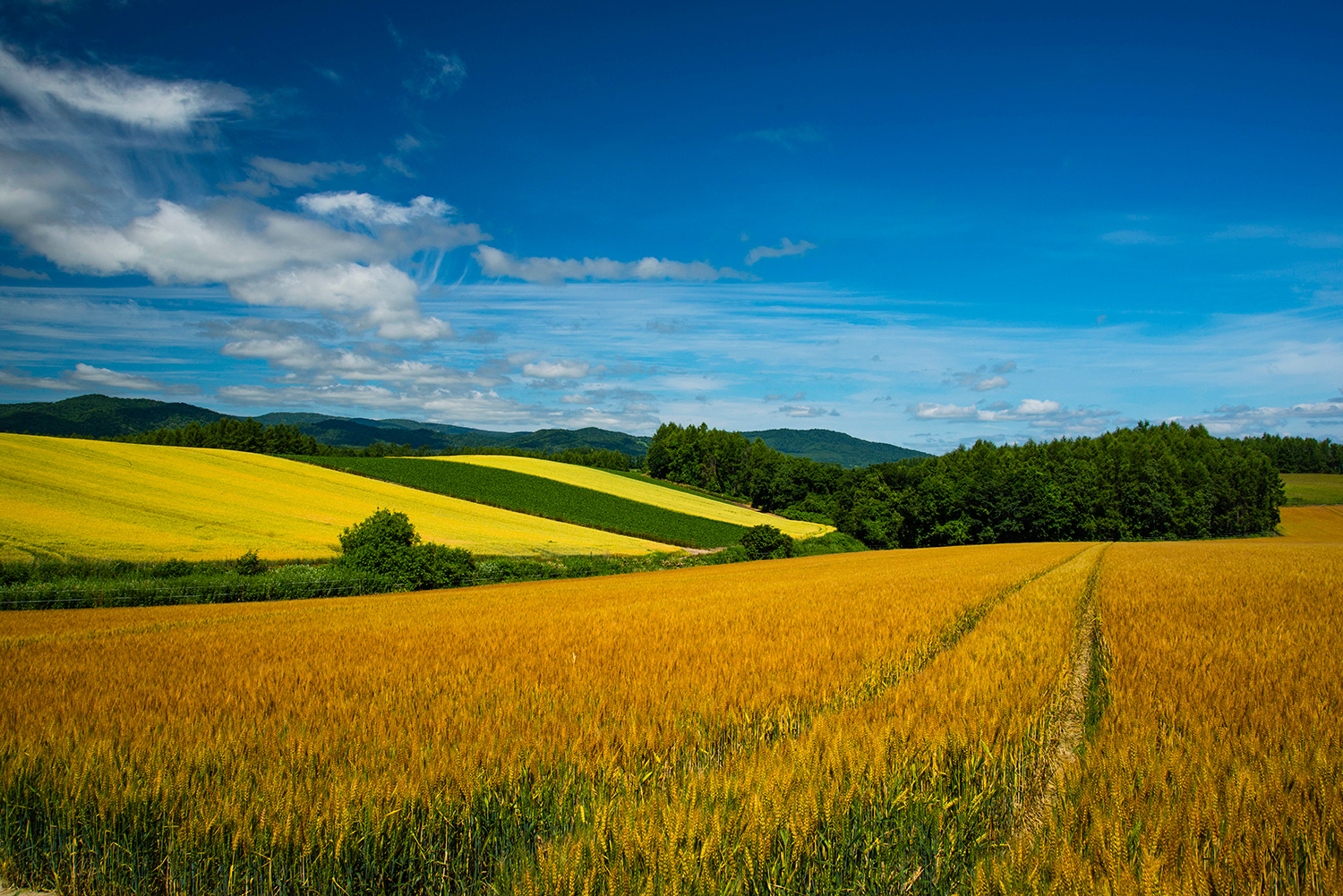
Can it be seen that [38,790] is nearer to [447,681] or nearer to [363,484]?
[447,681]

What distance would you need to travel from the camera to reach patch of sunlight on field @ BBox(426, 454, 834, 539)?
229 ft

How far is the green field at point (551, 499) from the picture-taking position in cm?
5538

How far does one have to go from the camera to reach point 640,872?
2701mm

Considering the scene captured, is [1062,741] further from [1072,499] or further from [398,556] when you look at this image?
[1072,499]

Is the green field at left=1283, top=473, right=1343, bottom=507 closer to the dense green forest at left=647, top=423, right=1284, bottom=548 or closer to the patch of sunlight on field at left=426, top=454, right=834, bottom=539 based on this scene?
the dense green forest at left=647, top=423, right=1284, bottom=548

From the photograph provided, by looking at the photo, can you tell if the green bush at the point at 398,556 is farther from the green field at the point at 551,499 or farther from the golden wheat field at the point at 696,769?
the green field at the point at 551,499

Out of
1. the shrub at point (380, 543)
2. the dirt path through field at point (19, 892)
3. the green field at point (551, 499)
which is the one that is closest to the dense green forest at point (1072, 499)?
the green field at point (551, 499)

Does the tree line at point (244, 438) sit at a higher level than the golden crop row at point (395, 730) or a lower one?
higher

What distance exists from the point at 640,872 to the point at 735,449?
11415 centimetres

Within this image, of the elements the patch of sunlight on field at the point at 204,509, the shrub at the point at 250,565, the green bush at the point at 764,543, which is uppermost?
the patch of sunlight on field at the point at 204,509

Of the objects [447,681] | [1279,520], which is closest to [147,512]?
[447,681]

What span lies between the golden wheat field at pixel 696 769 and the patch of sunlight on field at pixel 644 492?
56978mm

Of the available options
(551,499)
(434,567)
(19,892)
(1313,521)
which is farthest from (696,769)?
(1313,521)

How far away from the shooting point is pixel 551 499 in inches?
2403
